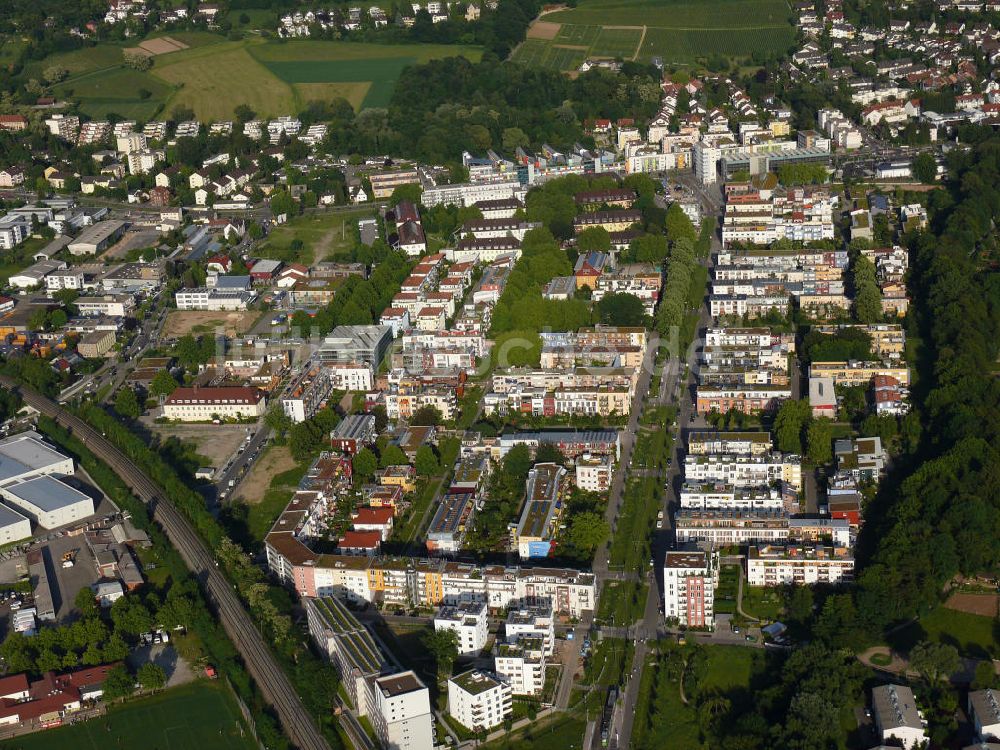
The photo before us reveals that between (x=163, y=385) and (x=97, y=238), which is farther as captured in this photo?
(x=97, y=238)

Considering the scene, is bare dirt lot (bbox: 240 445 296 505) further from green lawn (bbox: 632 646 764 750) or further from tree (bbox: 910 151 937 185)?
tree (bbox: 910 151 937 185)

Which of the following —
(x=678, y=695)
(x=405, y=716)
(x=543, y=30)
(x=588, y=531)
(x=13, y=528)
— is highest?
(x=543, y=30)

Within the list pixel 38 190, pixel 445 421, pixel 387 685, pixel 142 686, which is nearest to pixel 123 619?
pixel 142 686

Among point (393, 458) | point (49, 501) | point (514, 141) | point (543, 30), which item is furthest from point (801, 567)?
point (543, 30)

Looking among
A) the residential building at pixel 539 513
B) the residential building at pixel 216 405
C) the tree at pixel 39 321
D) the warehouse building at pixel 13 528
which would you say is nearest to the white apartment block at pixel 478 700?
the residential building at pixel 539 513

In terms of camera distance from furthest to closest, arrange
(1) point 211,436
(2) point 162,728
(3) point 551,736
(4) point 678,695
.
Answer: (1) point 211,436 → (2) point 162,728 → (4) point 678,695 → (3) point 551,736

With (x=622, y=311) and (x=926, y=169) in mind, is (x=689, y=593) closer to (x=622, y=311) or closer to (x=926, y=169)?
(x=622, y=311)
